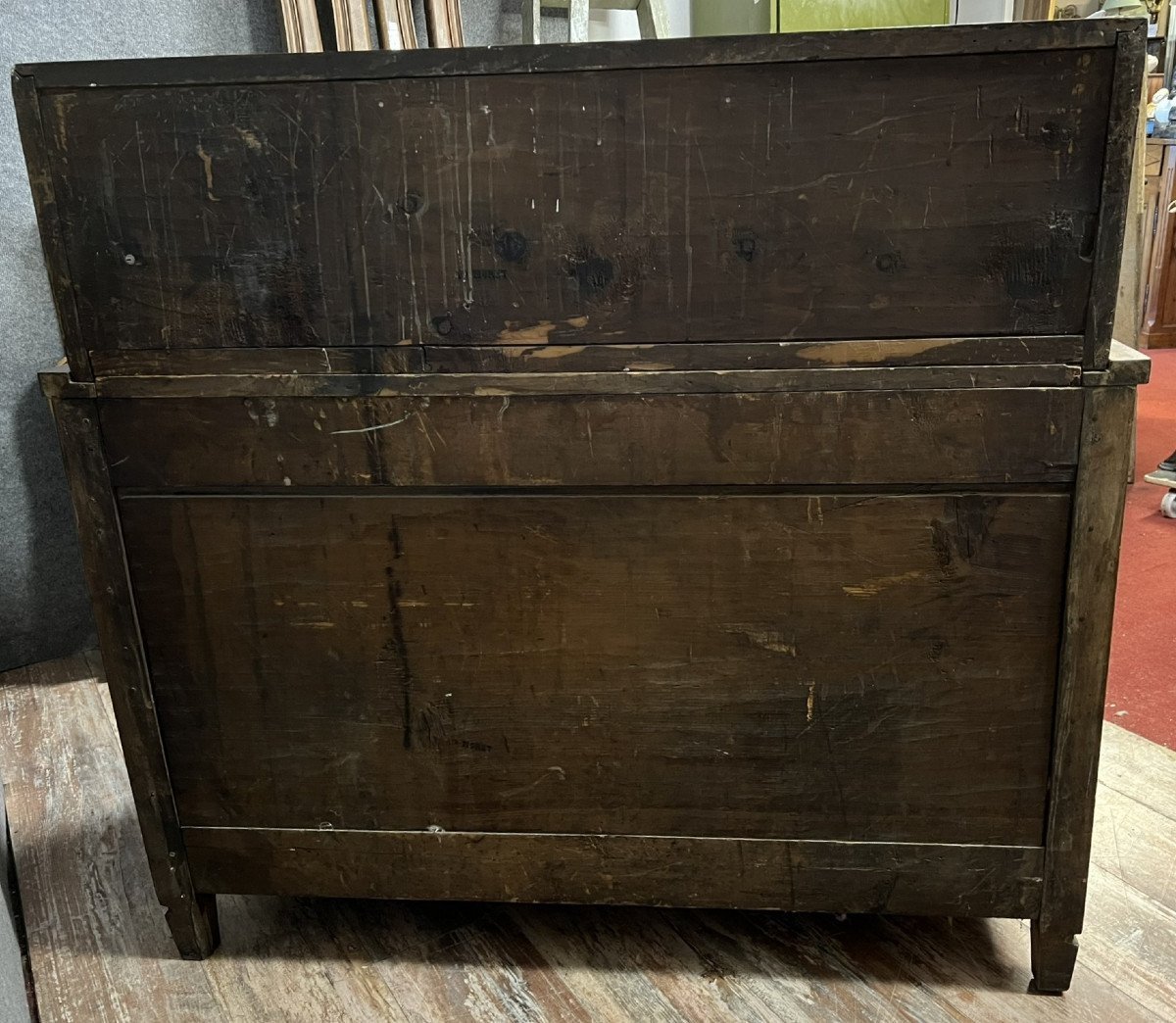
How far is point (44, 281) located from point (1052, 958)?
1.78 meters

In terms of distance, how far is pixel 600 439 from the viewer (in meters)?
0.86

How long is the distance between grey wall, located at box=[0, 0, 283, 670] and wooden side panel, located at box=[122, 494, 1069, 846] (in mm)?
958

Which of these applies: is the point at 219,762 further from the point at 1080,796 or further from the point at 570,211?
the point at 1080,796

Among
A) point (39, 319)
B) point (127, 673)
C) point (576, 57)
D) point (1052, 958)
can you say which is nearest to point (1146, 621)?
point (1052, 958)

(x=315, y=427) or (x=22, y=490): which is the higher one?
(x=315, y=427)

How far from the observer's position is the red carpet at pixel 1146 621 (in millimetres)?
1501

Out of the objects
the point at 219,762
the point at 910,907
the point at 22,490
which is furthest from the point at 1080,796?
the point at 22,490

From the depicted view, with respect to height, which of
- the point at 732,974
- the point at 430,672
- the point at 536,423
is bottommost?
the point at 732,974

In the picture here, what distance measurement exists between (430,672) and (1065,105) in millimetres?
727

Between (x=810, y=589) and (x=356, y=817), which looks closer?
(x=810, y=589)

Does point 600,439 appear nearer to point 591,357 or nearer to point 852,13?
point 591,357

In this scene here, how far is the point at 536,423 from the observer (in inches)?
34.1

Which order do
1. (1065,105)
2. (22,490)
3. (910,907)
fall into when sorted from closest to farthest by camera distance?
(1065,105) → (910,907) → (22,490)

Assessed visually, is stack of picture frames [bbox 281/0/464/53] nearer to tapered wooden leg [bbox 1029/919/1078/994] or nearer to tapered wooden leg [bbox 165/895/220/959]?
tapered wooden leg [bbox 165/895/220/959]
